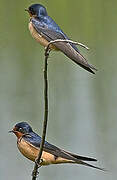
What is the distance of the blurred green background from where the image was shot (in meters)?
6.19

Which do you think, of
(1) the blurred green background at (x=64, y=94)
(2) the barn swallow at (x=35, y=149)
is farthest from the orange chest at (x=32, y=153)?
(1) the blurred green background at (x=64, y=94)

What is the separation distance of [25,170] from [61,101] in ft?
5.78

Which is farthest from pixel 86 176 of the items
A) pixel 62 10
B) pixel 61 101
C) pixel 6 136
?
pixel 62 10

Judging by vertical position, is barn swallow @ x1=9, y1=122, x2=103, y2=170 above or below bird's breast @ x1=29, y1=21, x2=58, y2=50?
below

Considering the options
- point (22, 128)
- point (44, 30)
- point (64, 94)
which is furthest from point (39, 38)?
point (64, 94)

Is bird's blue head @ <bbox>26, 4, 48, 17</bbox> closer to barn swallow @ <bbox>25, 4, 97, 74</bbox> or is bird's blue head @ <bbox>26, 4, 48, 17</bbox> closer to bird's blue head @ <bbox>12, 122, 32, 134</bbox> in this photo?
barn swallow @ <bbox>25, 4, 97, 74</bbox>

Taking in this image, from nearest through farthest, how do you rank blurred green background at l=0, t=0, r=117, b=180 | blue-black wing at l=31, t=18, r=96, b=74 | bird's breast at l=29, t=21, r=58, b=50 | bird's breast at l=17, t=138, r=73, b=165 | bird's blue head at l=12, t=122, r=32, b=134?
blue-black wing at l=31, t=18, r=96, b=74 < bird's breast at l=29, t=21, r=58, b=50 < bird's breast at l=17, t=138, r=73, b=165 < bird's blue head at l=12, t=122, r=32, b=134 < blurred green background at l=0, t=0, r=117, b=180

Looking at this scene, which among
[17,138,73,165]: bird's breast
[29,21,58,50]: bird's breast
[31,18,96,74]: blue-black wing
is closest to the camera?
[31,18,96,74]: blue-black wing

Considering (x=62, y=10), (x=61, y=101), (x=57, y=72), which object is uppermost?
(x=62, y=10)

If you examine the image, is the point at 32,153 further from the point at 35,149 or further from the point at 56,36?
the point at 56,36

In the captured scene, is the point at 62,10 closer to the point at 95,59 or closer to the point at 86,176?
the point at 95,59

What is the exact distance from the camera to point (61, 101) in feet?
25.0

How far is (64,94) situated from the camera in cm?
777

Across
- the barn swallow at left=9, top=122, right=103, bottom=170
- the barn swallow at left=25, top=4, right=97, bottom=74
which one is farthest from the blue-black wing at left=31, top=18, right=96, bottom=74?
the barn swallow at left=9, top=122, right=103, bottom=170
